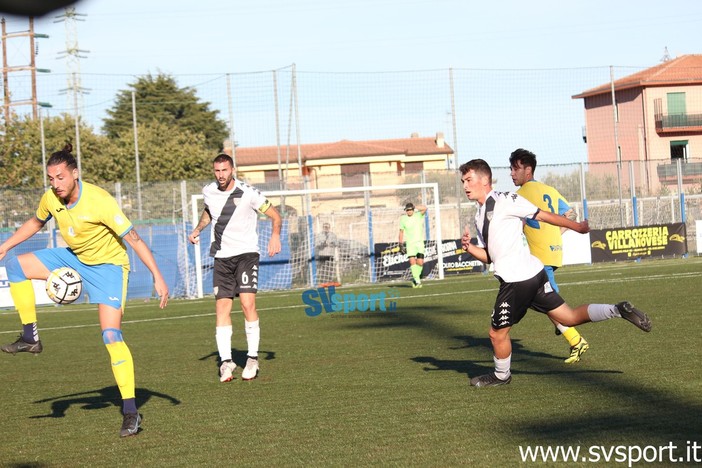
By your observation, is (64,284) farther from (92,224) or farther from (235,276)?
(235,276)

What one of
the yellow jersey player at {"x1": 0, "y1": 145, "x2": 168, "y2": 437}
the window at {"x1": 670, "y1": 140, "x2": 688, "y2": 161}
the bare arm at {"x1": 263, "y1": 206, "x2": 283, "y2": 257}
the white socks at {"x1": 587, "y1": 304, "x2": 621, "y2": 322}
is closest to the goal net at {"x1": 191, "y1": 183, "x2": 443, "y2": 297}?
the bare arm at {"x1": 263, "y1": 206, "x2": 283, "y2": 257}

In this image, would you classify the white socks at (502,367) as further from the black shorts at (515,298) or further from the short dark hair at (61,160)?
the short dark hair at (61,160)

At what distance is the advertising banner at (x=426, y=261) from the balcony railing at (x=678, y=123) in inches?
1275

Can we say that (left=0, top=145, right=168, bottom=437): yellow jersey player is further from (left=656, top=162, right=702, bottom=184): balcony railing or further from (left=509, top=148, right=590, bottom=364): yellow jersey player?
(left=656, top=162, right=702, bottom=184): balcony railing

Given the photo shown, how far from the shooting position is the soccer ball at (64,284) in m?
6.93

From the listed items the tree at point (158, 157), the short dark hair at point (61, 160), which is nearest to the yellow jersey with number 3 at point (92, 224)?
the short dark hair at point (61, 160)

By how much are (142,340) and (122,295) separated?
7.19 m

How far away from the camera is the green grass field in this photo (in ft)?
18.4

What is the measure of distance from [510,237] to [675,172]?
25.5 m

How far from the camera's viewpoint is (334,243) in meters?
27.0

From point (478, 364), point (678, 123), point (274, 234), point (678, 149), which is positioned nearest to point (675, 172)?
point (478, 364)

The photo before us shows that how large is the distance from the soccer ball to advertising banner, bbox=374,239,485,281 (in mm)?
19918

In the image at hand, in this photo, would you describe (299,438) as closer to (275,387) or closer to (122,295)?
(122,295)

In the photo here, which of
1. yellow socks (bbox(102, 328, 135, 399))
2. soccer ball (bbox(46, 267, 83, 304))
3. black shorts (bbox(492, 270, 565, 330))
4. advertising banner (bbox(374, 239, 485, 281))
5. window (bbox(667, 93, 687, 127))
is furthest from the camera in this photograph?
window (bbox(667, 93, 687, 127))
